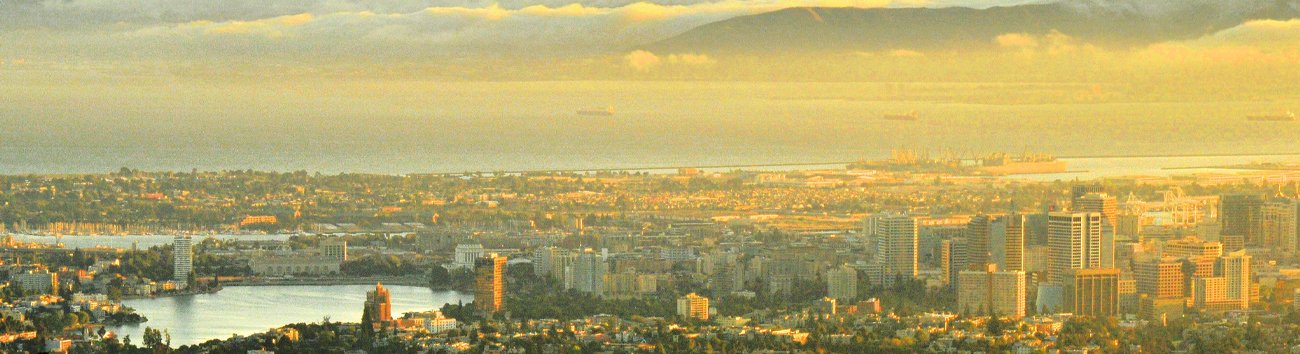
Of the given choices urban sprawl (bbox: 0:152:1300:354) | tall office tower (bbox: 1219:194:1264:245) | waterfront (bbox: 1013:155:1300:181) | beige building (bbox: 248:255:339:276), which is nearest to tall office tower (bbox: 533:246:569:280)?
urban sprawl (bbox: 0:152:1300:354)

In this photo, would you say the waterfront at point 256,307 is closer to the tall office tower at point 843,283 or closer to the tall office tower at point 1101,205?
the tall office tower at point 843,283

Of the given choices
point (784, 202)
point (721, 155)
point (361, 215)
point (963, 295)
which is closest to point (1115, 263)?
point (963, 295)

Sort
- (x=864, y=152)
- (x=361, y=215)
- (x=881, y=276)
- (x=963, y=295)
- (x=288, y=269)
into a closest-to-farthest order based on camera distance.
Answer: (x=963, y=295) < (x=881, y=276) < (x=288, y=269) < (x=864, y=152) < (x=361, y=215)

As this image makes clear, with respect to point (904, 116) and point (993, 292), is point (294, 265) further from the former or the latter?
point (993, 292)

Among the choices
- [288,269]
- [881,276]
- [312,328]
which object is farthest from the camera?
[288,269]

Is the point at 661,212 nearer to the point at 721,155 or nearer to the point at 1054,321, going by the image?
the point at 721,155

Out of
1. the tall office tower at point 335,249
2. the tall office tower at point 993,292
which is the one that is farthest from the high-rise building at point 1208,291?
the tall office tower at point 335,249
